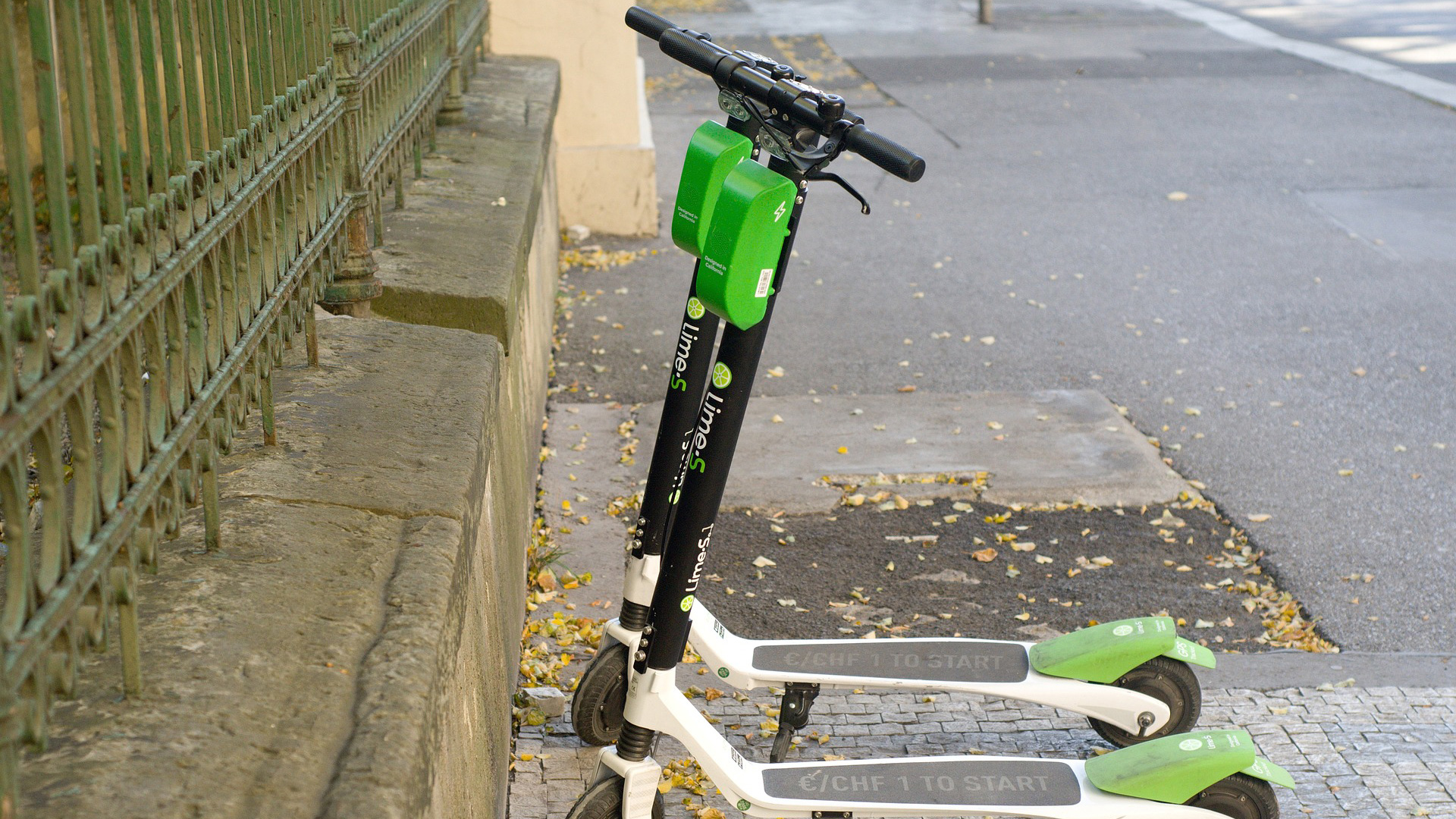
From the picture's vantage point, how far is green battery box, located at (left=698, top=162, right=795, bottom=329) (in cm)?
219

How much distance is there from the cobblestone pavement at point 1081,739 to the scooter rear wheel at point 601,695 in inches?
2.9

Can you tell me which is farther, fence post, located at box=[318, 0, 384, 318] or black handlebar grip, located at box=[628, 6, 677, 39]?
fence post, located at box=[318, 0, 384, 318]

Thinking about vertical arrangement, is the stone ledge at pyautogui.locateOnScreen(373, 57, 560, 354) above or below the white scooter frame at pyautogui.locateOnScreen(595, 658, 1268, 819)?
above

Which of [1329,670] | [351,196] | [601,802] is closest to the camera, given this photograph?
[601,802]

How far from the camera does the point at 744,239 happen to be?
219cm

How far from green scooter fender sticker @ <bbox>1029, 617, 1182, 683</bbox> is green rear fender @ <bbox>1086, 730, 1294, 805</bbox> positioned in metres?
0.31

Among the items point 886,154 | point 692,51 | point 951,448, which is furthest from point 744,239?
point 951,448

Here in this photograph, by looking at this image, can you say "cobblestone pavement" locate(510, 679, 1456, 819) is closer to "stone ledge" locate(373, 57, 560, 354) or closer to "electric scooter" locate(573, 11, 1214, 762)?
"electric scooter" locate(573, 11, 1214, 762)

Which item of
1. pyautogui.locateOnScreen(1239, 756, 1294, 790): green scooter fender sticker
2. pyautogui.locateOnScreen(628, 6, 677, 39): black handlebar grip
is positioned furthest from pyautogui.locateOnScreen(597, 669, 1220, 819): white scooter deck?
pyautogui.locateOnScreen(628, 6, 677, 39): black handlebar grip

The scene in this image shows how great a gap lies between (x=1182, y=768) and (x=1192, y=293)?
490 cm

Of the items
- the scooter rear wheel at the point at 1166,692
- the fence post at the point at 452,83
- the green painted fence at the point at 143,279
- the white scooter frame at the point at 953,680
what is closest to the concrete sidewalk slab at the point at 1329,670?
the scooter rear wheel at the point at 1166,692

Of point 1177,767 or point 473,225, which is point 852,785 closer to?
point 1177,767

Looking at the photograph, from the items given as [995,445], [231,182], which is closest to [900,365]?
[995,445]

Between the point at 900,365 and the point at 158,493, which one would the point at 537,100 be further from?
the point at 158,493
